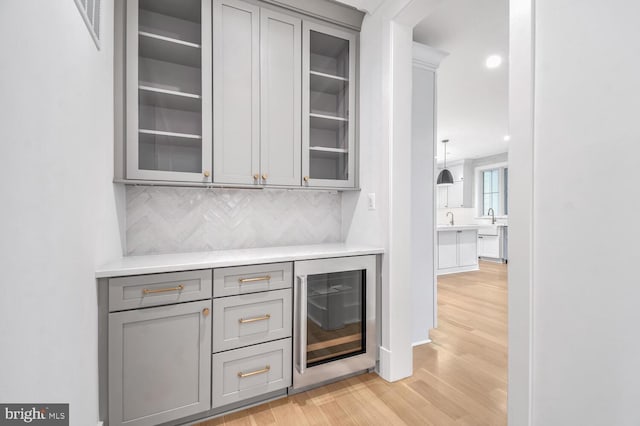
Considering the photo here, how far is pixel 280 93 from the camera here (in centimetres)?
200

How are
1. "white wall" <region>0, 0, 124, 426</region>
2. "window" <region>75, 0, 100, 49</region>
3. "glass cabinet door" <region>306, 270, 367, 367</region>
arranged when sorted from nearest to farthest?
"white wall" <region>0, 0, 124, 426</region>, "window" <region>75, 0, 100, 49</region>, "glass cabinet door" <region>306, 270, 367, 367</region>

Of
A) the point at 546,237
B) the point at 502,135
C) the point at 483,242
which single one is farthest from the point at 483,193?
the point at 546,237

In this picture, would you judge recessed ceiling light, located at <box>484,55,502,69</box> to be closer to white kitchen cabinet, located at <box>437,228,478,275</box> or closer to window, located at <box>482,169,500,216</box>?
Answer: white kitchen cabinet, located at <box>437,228,478,275</box>

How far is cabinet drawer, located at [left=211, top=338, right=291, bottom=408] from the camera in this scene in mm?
1516

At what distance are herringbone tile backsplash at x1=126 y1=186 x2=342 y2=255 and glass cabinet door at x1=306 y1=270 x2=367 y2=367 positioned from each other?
60 cm

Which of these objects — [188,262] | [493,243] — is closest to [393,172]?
[188,262]

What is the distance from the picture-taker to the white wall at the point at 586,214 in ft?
2.77

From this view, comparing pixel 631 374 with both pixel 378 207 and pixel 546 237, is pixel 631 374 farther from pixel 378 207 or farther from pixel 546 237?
pixel 378 207

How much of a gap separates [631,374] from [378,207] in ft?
4.73

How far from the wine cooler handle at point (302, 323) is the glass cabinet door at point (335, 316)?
0.04 metres

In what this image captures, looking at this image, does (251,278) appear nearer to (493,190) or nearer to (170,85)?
(170,85)

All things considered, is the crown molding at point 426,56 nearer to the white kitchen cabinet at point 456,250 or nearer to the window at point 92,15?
the window at point 92,15

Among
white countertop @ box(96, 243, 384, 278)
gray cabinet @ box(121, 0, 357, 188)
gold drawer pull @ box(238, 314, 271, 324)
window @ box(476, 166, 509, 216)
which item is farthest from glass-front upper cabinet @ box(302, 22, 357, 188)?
window @ box(476, 166, 509, 216)

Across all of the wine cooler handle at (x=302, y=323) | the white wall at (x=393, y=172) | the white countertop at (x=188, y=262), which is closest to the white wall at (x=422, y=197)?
the white wall at (x=393, y=172)
